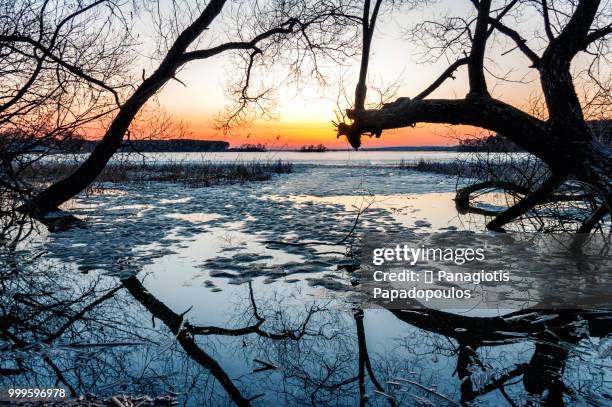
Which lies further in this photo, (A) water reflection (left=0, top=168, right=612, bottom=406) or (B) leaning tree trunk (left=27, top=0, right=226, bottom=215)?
(B) leaning tree trunk (left=27, top=0, right=226, bottom=215)

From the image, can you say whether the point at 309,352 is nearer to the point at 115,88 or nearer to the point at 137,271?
the point at 137,271

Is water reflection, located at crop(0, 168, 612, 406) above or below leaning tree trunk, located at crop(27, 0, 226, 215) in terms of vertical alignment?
below

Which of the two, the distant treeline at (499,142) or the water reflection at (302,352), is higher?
the distant treeline at (499,142)

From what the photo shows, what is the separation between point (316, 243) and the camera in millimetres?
6574

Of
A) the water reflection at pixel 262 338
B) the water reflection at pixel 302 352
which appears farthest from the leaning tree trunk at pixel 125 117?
the water reflection at pixel 302 352

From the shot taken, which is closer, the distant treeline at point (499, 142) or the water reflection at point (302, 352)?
the water reflection at point (302, 352)

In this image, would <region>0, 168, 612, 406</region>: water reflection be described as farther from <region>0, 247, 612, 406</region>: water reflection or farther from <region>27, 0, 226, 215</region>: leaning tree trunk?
<region>27, 0, 226, 215</region>: leaning tree trunk

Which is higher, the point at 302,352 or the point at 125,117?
the point at 125,117

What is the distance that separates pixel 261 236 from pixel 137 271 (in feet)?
8.29

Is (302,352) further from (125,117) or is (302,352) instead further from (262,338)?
(125,117)

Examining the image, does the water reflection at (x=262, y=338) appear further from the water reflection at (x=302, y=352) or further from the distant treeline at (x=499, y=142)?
the distant treeline at (x=499, y=142)

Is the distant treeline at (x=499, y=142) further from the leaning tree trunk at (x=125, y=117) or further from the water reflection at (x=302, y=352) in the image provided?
the leaning tree trunk at (x=125, y=117)

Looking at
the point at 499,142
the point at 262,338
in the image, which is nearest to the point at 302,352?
the point at 262,338

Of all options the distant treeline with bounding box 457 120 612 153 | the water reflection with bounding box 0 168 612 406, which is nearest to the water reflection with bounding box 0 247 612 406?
the water reflection with bounding box 0 168 612 406
